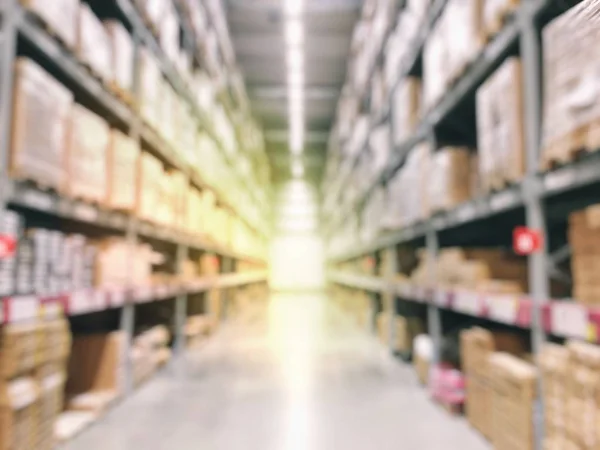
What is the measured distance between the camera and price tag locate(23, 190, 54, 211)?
222 centimetres

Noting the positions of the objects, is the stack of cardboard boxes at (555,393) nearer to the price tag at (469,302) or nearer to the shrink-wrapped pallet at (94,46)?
the price tag at (469,302)

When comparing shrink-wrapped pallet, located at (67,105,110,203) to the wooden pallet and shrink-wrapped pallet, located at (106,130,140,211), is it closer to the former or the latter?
shrink-wrapped pallet, located at (106,130,140,211)

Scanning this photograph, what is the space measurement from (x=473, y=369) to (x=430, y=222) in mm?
1295

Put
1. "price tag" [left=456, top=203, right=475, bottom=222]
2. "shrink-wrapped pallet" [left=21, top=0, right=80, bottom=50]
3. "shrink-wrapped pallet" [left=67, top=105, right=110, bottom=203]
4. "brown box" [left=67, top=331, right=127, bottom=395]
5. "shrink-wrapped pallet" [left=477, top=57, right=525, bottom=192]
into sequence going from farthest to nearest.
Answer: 1. "brown box" [left=67, top=331, right=127, bottom=395]
2. "price tag" [left=456, top=203, right=475, bottom=222]
3. "shrink-wrapped pallet" [left=67, top=105, right=110, bottom=203]
4. "shrink-wrapped pallet" [left=477, top=57, right=525, bottom=192]
5. "shrink-wrapped pallet" [left=21, top=0, right=80, bottom=50]

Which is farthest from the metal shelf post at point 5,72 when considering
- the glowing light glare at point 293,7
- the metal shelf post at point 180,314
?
the glowing light glare at point 293,7

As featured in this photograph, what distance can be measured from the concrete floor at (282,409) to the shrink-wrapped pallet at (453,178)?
1.39m

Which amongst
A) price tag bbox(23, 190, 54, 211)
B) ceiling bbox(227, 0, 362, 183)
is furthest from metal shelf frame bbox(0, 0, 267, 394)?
ceiling bbox(227, 0, 362, 183)

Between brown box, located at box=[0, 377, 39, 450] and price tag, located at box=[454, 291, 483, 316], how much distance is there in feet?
7.37

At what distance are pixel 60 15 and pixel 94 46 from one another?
0.47 metres

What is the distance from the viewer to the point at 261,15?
8234mm

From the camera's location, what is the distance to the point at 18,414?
204 cm

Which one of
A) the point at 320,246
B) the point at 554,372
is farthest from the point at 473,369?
the point at 320,246

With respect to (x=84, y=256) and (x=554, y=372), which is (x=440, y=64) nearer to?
(x=554, y=372)

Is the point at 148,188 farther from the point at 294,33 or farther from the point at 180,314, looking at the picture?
the point at 294,33
